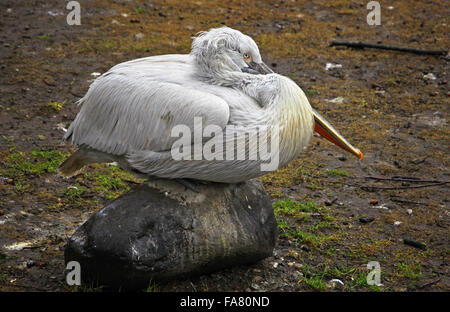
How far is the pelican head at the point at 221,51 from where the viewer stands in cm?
386

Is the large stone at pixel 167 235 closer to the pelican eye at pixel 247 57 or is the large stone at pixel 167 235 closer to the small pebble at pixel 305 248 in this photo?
the small pebble at pixel 305 248

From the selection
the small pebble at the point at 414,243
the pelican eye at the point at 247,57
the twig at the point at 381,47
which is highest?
the pelican eye at the point at 247,57

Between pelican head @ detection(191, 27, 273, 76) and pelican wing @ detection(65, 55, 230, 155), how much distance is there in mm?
133

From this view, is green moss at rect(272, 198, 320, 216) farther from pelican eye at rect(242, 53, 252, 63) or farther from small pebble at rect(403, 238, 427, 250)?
pelican eye at rect(242, 53, 252, 63)

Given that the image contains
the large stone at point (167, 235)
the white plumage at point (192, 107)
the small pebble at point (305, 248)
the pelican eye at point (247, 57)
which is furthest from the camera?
the small pebble at point (305, 248)

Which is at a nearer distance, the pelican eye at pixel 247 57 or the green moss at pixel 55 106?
the pelican eye at pixel 247 57

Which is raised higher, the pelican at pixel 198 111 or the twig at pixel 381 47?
the pelican at pixel 198 111

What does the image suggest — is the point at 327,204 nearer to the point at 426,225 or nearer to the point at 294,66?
the point at 426,225

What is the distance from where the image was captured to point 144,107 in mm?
3770

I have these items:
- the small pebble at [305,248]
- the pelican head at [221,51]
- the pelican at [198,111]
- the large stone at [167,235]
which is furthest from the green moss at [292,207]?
the pelican head at [221,51]

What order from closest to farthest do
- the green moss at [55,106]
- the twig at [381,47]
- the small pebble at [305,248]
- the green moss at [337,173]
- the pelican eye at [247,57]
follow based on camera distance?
the pelican eye at [247,57]
the small pebble at [305,248]
the green moss at [337,173]
the green moss at [55,106]
the twig at [381,47]

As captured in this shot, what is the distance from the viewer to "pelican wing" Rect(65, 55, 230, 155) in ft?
11.8

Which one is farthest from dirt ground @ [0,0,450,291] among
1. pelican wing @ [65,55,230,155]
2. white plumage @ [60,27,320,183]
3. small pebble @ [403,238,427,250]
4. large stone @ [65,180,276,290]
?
pelican wing @ [65,55,230,155]

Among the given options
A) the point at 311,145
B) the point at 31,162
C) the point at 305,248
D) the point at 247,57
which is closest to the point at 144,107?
the point at 247,57
